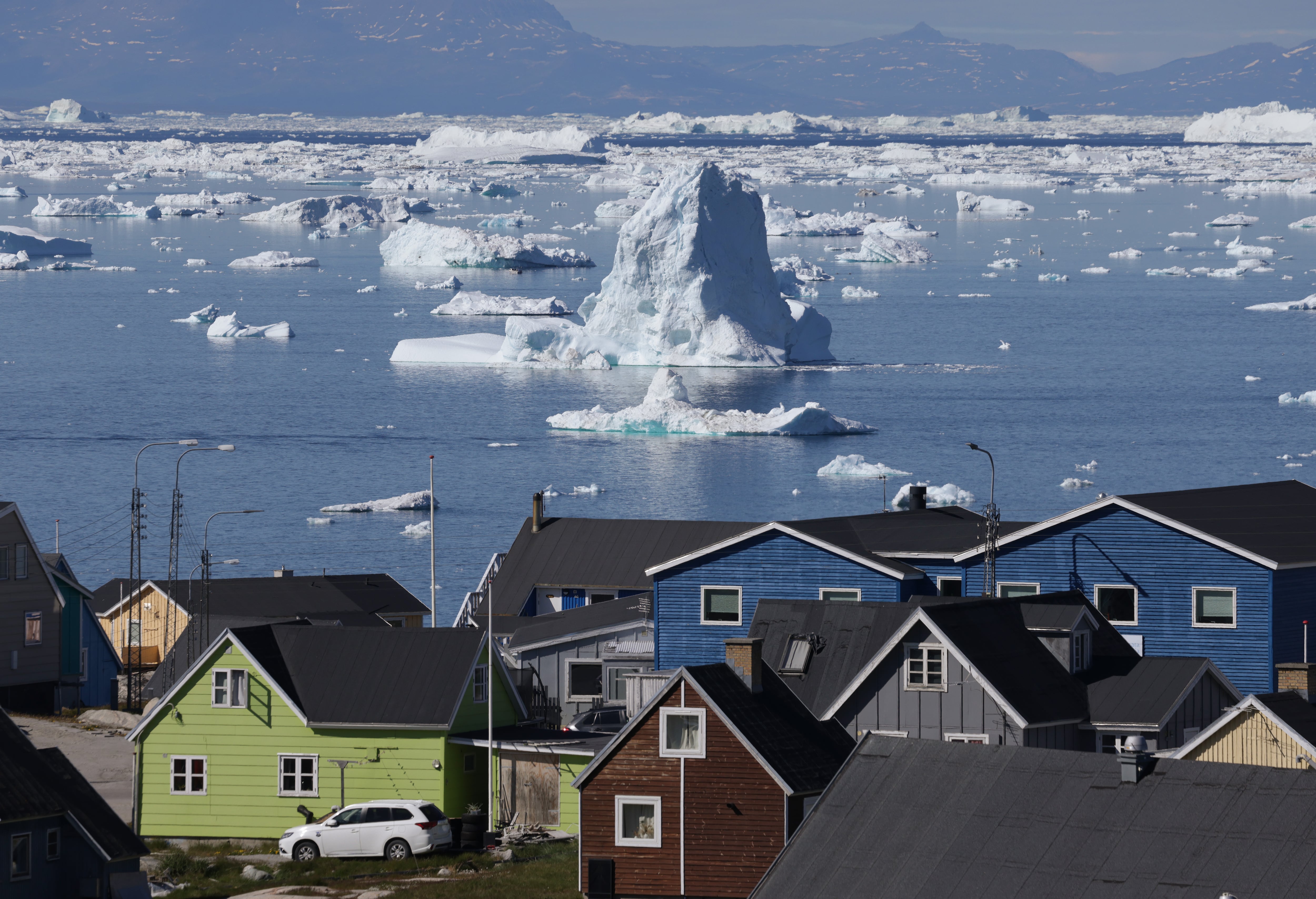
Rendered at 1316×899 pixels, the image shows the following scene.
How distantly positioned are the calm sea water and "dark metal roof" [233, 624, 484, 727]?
71.7 ft

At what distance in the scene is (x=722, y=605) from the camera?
2983 cm

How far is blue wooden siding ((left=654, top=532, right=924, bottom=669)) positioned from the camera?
96.8 feet

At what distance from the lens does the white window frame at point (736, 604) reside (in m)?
29.6

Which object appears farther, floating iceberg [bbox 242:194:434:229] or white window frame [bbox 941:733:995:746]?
floating iceberg [bbox 242:194:434:229]

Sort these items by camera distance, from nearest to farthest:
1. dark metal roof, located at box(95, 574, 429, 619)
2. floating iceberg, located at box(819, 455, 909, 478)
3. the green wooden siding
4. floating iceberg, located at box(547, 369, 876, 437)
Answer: the green wooden siding < dark metal roof, located at box(95, 574, 429, 619) < floating iceberg, located at box(819, 455, 909, 478) < floating iceberg, located at box(547, 369, 876, 437)

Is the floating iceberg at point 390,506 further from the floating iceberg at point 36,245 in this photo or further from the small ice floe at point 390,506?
the floating iceberg at point 36,245

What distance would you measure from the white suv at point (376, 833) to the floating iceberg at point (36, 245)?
131363mm

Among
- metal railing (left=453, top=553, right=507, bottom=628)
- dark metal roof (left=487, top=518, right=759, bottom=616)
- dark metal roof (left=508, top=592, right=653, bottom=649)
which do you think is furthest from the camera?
metal railing (left=453, top=553, right=507, bottom=628)

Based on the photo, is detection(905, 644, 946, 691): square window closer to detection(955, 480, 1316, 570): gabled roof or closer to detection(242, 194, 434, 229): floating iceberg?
detection(955, 480, 1316, 570): gabled roof

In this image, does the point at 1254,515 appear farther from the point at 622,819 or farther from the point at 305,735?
the point at 305,735

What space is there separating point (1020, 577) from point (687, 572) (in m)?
4.66

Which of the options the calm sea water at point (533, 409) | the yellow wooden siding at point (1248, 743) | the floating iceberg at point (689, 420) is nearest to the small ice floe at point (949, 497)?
the calm sea water at point (533, 409)

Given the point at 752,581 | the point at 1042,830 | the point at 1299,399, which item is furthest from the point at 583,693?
the point at 1299,399

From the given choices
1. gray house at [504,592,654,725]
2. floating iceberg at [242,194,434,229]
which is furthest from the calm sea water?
floating iceberg at [242,194,434,229]
